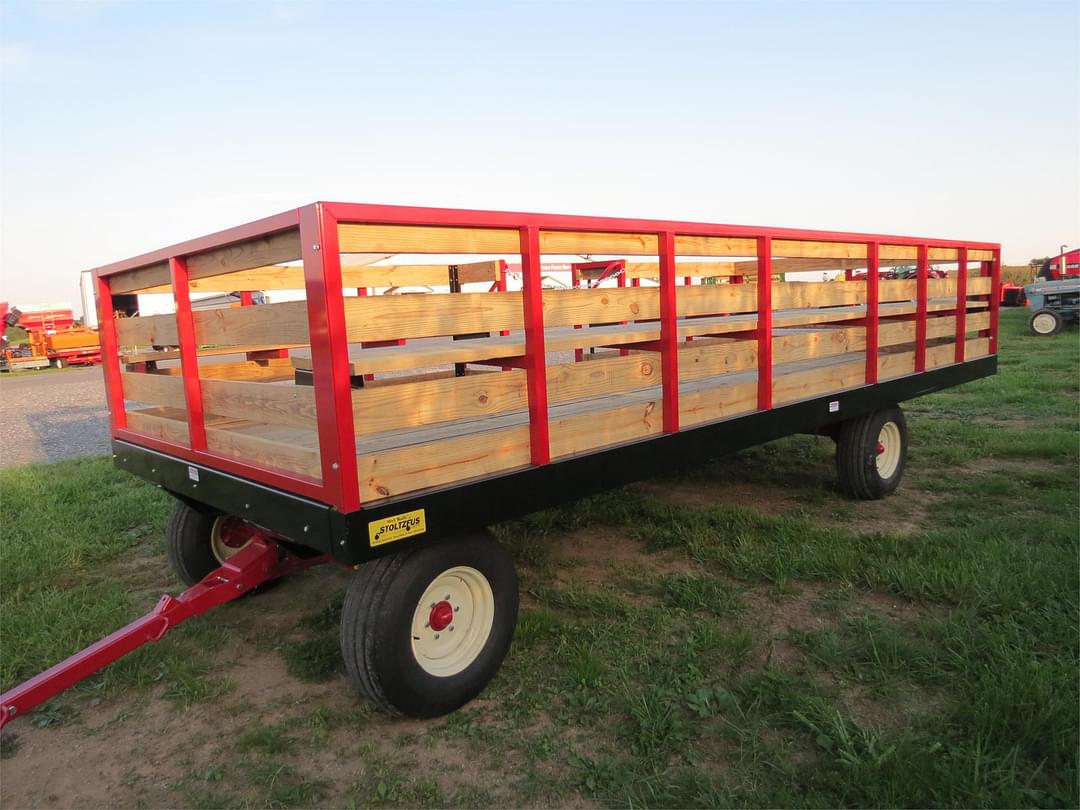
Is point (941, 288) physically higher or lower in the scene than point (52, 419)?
higher

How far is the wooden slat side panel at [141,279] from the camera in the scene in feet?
9.99

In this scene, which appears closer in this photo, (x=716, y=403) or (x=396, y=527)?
(x=396, y=527)

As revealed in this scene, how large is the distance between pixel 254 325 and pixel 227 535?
170 cm

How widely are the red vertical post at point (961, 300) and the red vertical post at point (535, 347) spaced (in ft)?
13.6

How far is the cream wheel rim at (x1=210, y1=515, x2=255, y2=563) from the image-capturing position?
380 centimetres

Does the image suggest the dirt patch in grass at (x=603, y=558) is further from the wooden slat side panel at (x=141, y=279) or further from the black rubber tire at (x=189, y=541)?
the wooden slat side panel at (x=141, y=279)

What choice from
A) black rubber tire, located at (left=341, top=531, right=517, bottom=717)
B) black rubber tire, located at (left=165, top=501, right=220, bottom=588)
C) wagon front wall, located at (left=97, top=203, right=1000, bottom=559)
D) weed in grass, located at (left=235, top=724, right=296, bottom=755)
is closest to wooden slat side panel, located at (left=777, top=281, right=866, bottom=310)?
wagon front wall, located at (left=97, top=203, right=1000, bottom=559)

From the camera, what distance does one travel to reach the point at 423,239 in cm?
242

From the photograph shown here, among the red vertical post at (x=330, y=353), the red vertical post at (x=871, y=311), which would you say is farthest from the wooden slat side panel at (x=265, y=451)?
the red vertical post at (x=871, y=311)

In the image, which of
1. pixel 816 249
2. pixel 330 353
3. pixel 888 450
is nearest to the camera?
pixel 330 353

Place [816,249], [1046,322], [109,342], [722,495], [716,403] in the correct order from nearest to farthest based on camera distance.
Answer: [109,342], [716,403], [816,249], [722,495], [1046,322]

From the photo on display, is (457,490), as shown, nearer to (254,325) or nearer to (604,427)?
(604,427)

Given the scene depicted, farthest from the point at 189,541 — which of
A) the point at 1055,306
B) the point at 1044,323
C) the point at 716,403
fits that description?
the point at 1055,306

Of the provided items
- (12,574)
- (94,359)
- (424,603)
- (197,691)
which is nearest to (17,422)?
(12,574)
